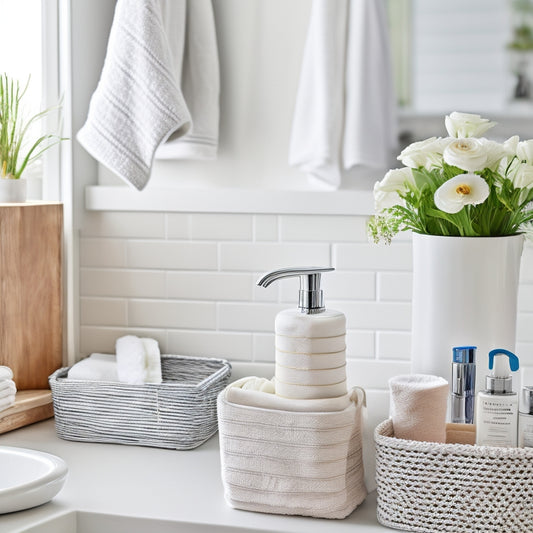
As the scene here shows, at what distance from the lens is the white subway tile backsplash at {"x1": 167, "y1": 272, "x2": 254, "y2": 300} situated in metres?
1.76

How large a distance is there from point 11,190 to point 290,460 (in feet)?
2.66

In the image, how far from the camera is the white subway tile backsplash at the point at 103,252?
1.82 m

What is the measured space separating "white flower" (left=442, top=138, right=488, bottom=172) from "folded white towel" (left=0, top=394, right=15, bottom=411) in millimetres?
883

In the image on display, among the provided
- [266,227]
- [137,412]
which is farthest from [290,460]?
[266,227]

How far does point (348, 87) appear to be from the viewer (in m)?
1.68

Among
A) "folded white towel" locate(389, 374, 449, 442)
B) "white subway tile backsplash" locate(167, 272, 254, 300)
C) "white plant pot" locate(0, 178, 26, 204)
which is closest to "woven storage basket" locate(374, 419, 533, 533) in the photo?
"folded white towel" locate(389, 374, 449, 442)

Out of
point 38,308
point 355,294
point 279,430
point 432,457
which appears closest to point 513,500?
point 432,457

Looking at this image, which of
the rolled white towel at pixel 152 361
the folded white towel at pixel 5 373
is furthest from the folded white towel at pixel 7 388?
the rolled white towel at pixel 152 361

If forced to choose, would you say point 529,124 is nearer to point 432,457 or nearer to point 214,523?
point 432,457

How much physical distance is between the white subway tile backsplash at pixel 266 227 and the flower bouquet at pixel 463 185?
15.4 inches

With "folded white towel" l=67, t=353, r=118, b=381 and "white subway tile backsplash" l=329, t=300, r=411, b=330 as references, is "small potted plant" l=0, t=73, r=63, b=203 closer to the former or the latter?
"folded white towel" l=67, t=353, r=118, b=381

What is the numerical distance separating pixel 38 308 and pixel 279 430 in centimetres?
70

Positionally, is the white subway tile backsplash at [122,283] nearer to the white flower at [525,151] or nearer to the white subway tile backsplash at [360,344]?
the white subway tile backsplash at [360,344]

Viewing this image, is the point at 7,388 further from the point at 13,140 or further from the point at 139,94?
the point at 139,94
